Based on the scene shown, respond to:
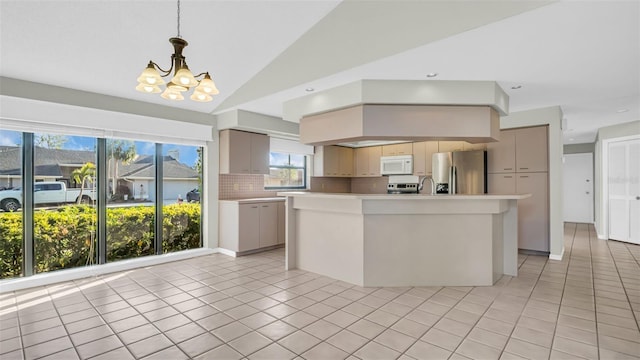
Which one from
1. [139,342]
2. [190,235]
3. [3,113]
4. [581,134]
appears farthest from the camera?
[581,134]

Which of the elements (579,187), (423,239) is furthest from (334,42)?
(579,187)

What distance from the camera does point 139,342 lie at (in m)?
2.28

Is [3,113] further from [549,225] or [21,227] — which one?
[549,225]

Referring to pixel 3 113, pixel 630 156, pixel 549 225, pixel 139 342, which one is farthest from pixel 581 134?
pixel 3 113

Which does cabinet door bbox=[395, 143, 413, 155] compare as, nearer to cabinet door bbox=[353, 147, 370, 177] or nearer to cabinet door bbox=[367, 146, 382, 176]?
cabinet door bbox=[367, 146, 382, 176]

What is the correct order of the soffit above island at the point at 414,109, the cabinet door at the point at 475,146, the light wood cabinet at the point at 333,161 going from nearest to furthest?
the soffit above island at the point at 414,109, the cabinet door at the point at 475,146, the light wood cabinet at the point at 333,161

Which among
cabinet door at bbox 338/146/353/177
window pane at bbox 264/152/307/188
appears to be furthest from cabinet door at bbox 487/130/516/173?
window pane at bbox 264/152/307/188

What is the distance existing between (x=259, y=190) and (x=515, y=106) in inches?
177

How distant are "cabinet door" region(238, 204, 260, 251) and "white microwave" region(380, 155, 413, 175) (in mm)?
2945

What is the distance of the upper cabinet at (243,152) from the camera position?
5125 mm

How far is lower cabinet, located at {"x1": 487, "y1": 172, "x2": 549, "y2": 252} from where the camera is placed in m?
4.88

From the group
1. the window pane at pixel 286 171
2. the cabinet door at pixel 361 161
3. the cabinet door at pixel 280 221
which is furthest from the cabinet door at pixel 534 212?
the window pane at pixel 286 171

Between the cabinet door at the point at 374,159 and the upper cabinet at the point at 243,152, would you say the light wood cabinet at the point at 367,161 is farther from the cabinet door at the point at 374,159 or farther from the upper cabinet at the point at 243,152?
the upper cabinet at the point at 243,152

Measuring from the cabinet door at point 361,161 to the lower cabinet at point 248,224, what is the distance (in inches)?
101
